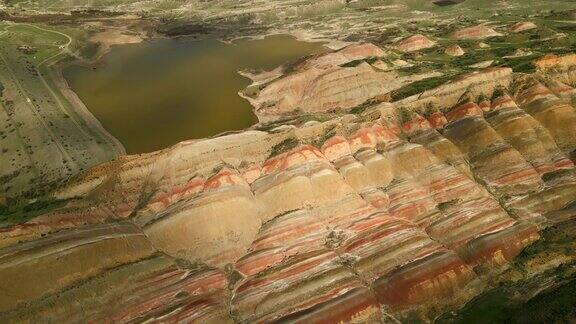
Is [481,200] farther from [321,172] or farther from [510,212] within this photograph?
[321,172]

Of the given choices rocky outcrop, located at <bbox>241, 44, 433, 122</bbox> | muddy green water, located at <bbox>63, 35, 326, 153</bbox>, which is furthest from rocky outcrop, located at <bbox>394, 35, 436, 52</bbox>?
muddy green water, located at <bbox>63, 35, 326, 153</bbox>

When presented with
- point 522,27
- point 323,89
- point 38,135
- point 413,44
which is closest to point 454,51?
point 413,44

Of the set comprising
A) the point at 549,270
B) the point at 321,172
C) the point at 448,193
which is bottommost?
the point at 549,270

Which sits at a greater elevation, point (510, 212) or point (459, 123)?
point (459, 123)

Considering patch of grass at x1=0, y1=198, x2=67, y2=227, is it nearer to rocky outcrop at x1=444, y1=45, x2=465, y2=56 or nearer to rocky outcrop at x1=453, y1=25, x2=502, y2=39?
rocky outcrop at x1=444, y1=45, x2=465, y2=56

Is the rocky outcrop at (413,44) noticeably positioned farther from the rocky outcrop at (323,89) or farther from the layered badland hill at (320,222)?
the layered badland hill at (320,222)

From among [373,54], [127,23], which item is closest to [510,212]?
[373,54]
